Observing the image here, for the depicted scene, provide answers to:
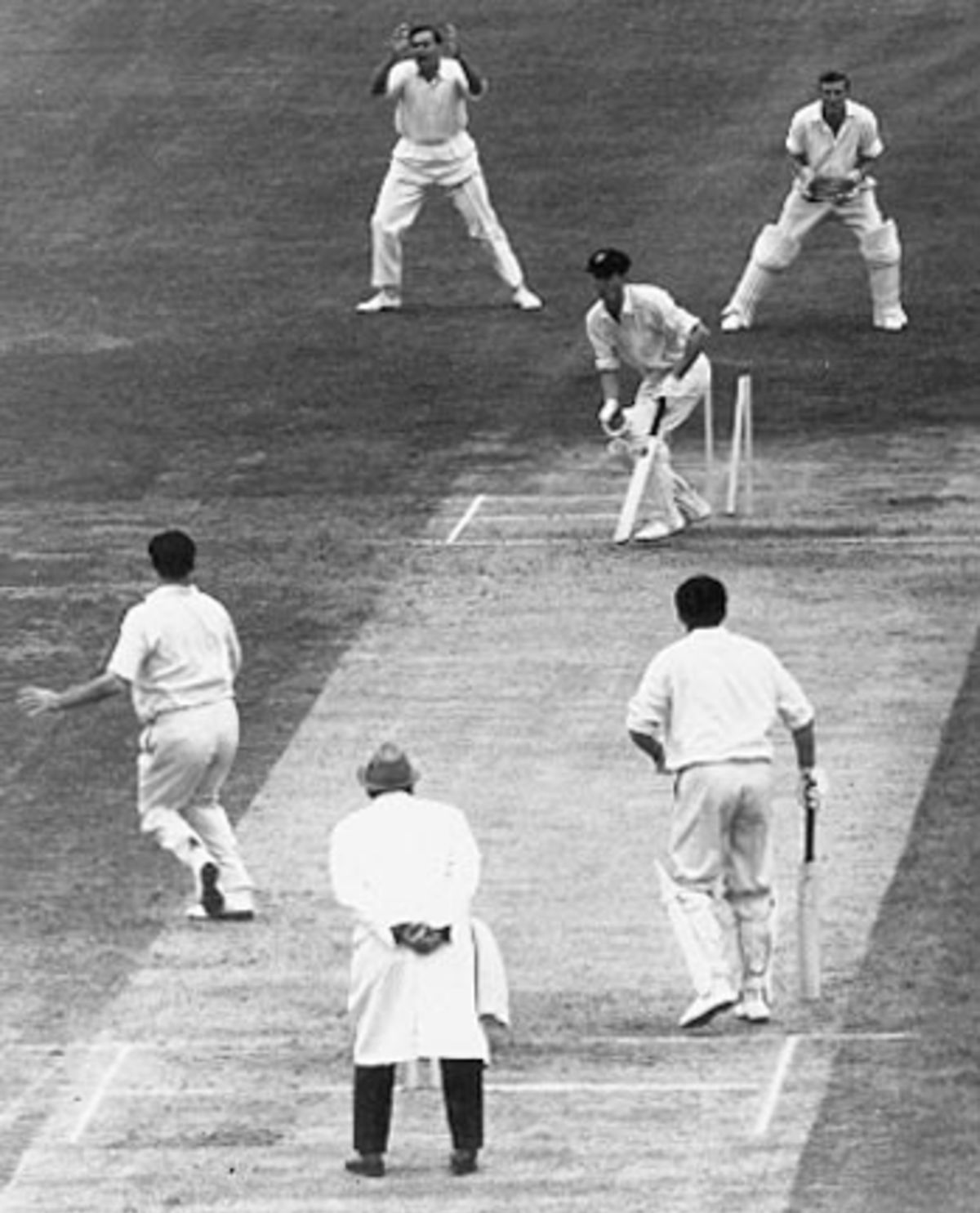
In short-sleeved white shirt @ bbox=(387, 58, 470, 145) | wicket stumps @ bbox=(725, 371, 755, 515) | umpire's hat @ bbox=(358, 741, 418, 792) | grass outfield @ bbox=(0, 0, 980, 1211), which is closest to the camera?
umpire's hat @ bbox=(358, 741, 418, 792)

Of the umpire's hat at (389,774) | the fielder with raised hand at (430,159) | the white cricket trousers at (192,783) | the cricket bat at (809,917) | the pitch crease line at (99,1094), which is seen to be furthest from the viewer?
the fielder with raised hand at (430,159)

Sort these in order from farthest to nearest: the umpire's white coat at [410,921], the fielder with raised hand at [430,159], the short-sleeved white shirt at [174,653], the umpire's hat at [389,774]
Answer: the fielder with raised hand at [430,159], the short-sleeved white shirt at [174,653], the umpire's hat at [389,774], the umpire's white coat at [410,921]

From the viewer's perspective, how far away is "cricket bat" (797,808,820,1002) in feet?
68.9

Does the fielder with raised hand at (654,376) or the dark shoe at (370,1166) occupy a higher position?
the fielder with raised hand at (654,376)

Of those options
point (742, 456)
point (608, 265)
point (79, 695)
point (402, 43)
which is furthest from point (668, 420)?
point (79, 695)

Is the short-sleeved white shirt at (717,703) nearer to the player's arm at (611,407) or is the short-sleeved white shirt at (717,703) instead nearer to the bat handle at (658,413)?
the player's arm at (611,407)

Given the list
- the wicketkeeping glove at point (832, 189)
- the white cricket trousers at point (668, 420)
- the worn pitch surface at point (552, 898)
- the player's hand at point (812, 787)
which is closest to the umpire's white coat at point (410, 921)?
the worn pitch surface at point (552, 898)

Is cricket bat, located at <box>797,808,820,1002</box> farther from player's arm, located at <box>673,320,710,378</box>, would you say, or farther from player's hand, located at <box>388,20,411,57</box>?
player's hand, located at <box>388,20,411,57</box>

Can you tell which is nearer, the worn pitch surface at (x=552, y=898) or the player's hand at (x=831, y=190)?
the worn pitch surface at (x=552, y=898)

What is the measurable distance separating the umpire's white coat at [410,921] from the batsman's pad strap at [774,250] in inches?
658

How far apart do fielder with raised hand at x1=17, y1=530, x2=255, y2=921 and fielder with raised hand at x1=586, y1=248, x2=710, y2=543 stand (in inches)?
295

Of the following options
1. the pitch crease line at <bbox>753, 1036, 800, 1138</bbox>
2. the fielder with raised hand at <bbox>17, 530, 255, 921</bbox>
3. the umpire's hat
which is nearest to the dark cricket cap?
the fielder with raised hand at <bbox>17, 530, 255, 921</bbox>

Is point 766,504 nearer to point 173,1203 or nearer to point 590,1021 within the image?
point 590,1021

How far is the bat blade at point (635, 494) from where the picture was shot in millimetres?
29875
